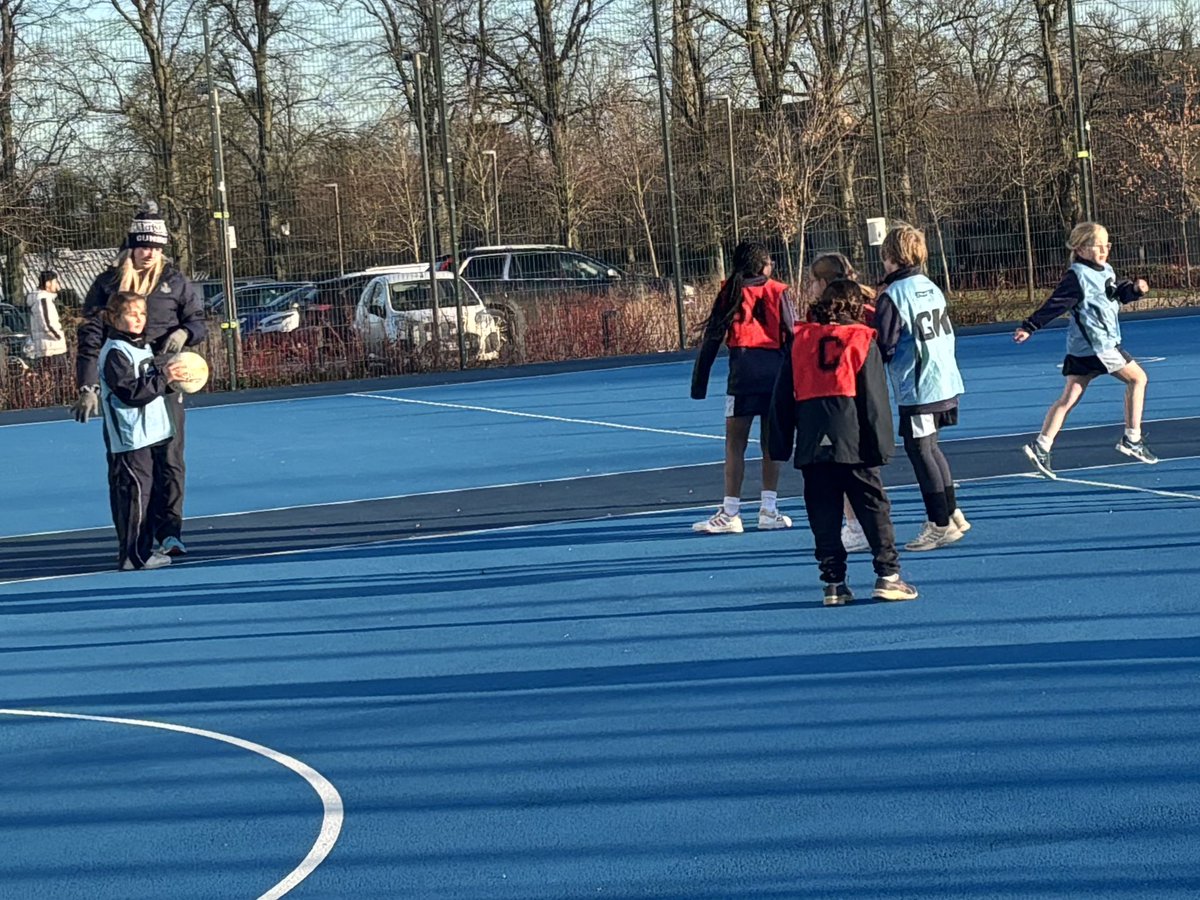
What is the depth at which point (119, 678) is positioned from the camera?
741 cm

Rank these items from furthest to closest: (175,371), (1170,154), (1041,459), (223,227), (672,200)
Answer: (1170,154), (672,200), (223,227), (1041,459), (175,371)

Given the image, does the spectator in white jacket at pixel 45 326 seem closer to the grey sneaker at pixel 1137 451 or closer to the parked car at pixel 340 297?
the parked car at pixel 340 297

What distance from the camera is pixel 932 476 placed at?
8.97 meters

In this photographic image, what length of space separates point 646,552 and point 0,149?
1715cm

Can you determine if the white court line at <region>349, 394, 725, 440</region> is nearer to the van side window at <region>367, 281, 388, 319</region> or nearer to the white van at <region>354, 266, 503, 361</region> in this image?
the white van at <region>354, 266, 503, 361</region>

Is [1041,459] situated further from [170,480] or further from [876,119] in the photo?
[876,119]

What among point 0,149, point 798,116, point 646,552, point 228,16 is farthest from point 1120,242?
point 646,552

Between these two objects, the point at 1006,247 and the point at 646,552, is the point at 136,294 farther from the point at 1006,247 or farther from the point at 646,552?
the point at 1006,247

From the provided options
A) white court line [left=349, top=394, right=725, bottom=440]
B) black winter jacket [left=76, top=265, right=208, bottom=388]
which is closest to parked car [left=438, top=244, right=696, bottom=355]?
white court line [left=349, top=394, right=725, bottom=440]

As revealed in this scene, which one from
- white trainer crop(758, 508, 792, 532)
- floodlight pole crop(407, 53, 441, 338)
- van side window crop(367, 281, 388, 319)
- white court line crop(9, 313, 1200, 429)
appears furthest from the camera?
van side window crop(367, 281, 388, 319)

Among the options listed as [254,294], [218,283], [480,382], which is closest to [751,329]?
[480,382]

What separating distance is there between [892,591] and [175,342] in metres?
4.52

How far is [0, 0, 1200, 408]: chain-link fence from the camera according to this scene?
23594mm

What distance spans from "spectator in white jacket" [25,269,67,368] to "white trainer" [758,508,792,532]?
556 inches
